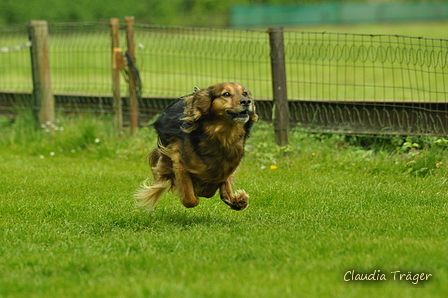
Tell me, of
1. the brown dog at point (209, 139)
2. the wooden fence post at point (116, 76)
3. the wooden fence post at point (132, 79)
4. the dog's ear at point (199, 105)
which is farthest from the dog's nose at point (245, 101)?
the wooden fence post at point (116, 76)

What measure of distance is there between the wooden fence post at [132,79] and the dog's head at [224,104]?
4553 millimetres

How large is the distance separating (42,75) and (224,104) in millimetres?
6121

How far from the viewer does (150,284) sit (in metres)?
3.84

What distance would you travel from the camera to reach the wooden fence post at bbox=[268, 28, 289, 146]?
878cm

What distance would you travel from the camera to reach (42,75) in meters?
10.6

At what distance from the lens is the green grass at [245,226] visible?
12.9ft

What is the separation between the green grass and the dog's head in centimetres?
91

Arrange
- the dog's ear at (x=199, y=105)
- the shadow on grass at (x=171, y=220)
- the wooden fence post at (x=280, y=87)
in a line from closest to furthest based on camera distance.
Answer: the dog's ear at (x=199, y=105), the shadow on grass at (x=171, y=220), the wooden fence post at (x=280, y=87)

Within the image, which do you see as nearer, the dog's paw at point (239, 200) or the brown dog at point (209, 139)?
the brown dog at point (209, 139)

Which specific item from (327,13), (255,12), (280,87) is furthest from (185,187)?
(327,13)

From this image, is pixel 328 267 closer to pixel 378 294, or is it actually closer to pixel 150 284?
pixel 378 294

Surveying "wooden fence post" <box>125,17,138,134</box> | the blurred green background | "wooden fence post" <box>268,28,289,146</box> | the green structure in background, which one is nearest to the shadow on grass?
"wooden fence post" <box>268,28,289,146</box>

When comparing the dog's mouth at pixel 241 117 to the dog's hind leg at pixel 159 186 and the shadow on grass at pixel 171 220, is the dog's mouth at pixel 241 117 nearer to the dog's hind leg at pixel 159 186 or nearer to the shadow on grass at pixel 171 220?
the shadow on grass at pixel 171 220

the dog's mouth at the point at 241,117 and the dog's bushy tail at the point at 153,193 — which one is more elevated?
the dog's mouth at the point at 241,117
